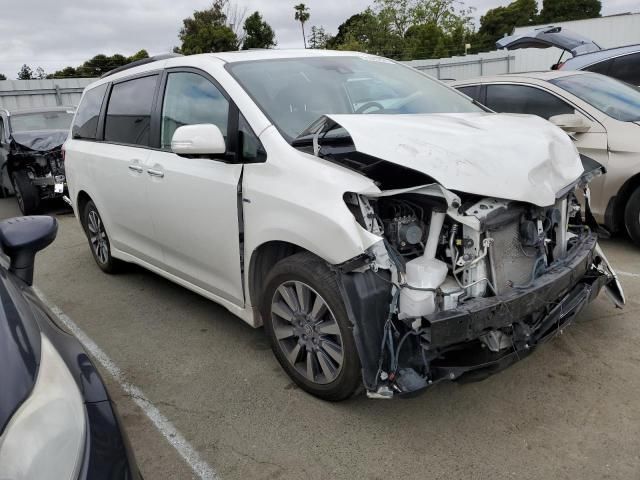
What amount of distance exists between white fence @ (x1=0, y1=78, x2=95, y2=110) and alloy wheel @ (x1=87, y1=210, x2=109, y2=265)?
1163 centimetres

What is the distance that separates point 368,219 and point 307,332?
0.74 metres

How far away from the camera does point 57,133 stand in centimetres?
920

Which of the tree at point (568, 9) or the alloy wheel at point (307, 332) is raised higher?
the tree at point (568, 9)

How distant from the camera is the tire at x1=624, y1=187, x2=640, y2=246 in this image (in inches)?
183

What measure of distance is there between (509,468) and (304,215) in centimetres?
147

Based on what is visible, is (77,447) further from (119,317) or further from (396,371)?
(119,317)

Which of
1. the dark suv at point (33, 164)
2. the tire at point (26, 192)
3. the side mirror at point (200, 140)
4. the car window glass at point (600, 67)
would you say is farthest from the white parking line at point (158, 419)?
the car window glass at point (600, 67)

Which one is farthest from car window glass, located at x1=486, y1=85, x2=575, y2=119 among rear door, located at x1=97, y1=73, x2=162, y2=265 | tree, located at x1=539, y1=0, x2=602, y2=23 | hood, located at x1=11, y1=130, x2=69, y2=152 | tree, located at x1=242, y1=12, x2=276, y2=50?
tree, located at x1=539, y1=0, x2=602, y2=23

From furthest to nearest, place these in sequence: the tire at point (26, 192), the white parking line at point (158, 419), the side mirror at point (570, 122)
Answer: the tire at point (26, 192), the side mirror at point (570, 122), the white parking line at point (158, 419)

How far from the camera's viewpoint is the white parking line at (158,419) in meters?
2.53

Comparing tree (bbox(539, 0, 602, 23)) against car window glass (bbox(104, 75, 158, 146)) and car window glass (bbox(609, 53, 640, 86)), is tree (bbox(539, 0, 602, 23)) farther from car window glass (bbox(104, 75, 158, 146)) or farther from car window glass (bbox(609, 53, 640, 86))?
car window glass (bbox(104, 75, 158, 146))

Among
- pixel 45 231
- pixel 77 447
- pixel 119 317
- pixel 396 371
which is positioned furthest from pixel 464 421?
pixel 119 317

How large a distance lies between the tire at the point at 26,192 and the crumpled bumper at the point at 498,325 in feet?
26.9

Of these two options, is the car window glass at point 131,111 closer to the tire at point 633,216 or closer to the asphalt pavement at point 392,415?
the asphalt pavement at point 392,415
